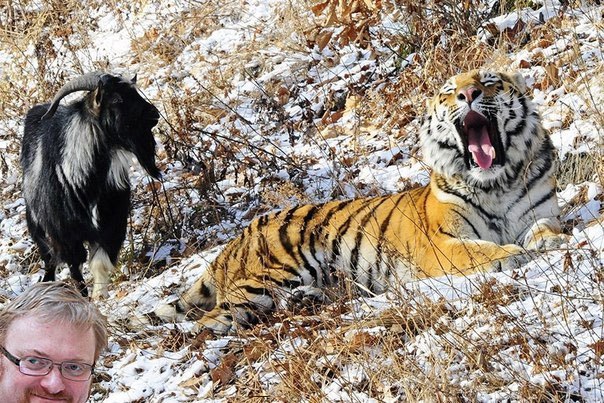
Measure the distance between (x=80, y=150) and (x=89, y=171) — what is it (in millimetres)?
195

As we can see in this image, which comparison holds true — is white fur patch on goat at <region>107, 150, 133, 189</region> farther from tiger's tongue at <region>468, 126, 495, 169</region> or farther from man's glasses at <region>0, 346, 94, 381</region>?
man's glasses at <region>0, 346, 94, 381</region>

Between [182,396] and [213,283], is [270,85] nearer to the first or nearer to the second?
[213,283]

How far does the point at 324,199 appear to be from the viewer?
27.0ft

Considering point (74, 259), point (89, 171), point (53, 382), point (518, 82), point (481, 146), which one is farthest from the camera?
point (89, 171)

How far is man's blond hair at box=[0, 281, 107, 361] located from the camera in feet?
8.95

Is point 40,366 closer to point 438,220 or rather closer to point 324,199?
point 438,220

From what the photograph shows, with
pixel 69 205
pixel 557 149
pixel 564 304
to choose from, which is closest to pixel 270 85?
pixel 69 205

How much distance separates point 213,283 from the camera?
261 inches

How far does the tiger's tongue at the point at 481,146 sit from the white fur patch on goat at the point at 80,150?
331 centimetres

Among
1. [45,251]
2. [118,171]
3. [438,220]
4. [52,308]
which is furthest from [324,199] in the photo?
[52,308]

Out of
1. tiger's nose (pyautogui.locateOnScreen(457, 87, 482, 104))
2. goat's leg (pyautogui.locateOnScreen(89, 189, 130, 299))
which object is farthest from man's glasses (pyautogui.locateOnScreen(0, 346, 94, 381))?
goat's leg (pyautogui.locateOnScreen(89, 189, 130, 299))

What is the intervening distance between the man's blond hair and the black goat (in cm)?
512

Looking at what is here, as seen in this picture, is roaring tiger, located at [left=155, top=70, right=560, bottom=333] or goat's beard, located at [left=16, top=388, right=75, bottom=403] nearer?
goat's beard, located at [left=16, top=388, right=75, bottom=403]

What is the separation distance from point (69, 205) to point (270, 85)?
3.16m
